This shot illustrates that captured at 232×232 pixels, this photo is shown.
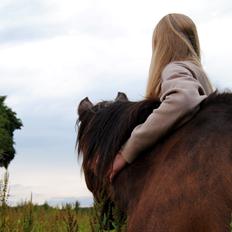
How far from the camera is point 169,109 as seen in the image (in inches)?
178

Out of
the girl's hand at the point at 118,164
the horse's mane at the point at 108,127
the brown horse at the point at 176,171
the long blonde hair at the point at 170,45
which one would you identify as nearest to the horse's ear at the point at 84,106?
the horse's mane at the point at 108,127

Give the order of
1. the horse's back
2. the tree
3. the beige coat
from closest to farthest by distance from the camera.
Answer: the horse's back
the beige coat
the tree

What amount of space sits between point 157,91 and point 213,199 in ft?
5.08

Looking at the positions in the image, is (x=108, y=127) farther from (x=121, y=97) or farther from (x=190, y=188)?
(x=190, y=188)

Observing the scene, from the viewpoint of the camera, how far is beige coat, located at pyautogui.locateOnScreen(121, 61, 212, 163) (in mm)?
4484

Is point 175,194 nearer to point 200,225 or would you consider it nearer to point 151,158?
point 200,225

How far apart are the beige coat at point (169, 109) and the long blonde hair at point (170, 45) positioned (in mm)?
288

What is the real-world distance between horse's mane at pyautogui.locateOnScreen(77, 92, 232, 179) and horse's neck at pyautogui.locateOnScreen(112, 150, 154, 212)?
0.20 m

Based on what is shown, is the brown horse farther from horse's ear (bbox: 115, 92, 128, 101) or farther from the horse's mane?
horse's ear (bbox: 115, 92, 128, 101)

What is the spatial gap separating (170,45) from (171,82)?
2.21ft

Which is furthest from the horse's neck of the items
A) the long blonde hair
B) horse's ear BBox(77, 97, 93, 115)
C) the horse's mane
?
horse's ear BBox(77, 97, 93, 115)

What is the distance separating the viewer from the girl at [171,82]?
4.51 m

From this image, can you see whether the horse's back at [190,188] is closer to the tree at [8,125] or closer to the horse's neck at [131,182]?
the horse's neck at [131,182]

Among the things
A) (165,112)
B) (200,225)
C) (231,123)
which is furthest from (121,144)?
(200,225)
